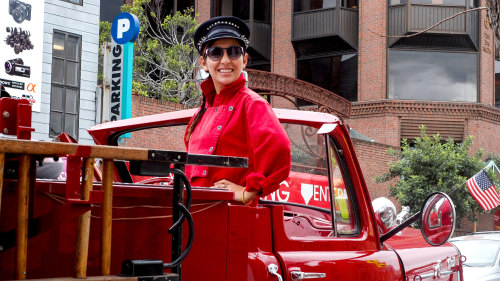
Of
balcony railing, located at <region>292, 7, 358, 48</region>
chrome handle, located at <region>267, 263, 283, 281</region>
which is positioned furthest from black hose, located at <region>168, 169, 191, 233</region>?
balcony railing, located at <region>292, 7, 358, 48</region>

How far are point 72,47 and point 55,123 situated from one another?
2.10m

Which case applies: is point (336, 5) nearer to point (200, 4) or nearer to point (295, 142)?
point (200, 4)

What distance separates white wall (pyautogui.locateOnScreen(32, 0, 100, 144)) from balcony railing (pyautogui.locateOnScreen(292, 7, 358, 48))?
43.4ft

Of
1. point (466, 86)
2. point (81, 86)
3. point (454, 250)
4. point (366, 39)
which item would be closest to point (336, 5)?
point (366, 39)

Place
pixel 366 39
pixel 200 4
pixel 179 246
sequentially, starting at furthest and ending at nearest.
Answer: pixel 200 4
pixel 366 39
pixel 179 246

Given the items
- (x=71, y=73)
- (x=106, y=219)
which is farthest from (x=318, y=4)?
(x=106, y=219)

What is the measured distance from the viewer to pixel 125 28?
550 inches

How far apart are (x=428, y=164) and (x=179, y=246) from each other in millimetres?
21464

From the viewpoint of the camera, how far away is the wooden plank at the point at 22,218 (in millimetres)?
1886

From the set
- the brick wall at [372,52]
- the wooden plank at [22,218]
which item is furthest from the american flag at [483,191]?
the wooden plank at [22,218]

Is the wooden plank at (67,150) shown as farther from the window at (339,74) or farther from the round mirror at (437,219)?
the window at (339,74)

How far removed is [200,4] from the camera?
3400cm

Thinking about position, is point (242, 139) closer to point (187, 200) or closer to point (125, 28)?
point (187, 200)

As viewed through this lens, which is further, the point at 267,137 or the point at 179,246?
the point at 267,137
